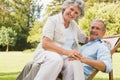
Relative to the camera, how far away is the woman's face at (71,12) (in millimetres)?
3482

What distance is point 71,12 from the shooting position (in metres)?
3.48

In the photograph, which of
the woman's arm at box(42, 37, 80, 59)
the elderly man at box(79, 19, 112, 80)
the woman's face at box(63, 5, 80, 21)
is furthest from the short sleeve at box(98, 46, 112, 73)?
the woman's face at box(63, 5, 80, 21)

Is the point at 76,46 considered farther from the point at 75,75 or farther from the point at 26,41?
the point at 26,41

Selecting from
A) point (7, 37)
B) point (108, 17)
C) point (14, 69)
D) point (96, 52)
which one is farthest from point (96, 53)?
point (7, 37)

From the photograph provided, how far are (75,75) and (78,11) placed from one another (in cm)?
63

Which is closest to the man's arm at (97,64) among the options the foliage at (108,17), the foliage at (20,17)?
the foliage at (108,17)

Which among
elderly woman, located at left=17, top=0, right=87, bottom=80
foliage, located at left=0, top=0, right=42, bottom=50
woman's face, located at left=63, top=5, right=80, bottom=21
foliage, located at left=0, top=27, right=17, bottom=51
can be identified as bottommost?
foliage, located at left=0, top=27, right=17, bottom=51

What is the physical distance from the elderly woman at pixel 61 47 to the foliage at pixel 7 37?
29843 mm

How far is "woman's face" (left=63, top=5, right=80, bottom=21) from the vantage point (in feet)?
11.4

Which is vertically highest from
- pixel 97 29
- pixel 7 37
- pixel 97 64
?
pixel 97 29

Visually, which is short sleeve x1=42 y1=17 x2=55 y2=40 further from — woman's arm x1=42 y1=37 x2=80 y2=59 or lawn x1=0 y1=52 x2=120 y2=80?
lawn x1=0 y1=52 x2=120 y2=80

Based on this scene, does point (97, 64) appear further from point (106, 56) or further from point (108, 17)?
point (108, 17)

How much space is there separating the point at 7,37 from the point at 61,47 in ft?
99.7

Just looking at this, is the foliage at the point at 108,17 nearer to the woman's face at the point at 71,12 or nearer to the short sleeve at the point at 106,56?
the short sleeve at the point at 106,56
